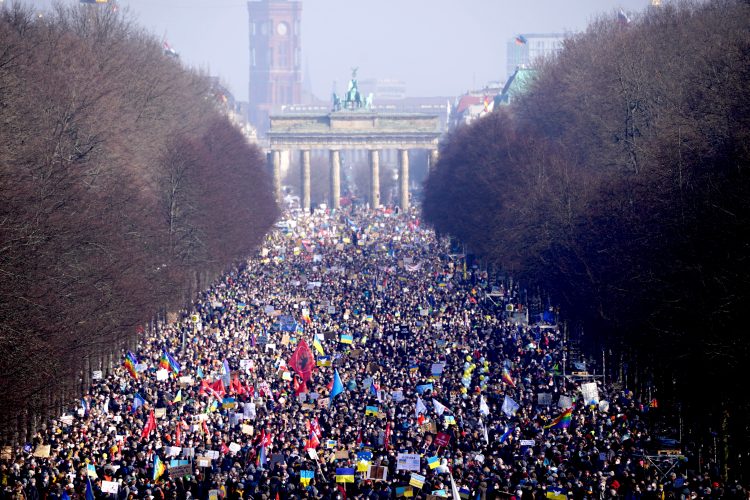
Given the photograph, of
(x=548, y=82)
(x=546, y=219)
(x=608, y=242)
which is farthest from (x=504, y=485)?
(x=548, y=82)

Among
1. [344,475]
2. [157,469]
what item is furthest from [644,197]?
[157,469]

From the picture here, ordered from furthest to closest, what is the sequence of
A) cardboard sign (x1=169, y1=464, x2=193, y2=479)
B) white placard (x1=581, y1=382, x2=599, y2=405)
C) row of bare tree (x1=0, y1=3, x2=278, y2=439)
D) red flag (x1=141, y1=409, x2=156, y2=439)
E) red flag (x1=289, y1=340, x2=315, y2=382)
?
red flag (x1=289, y1=340, x2=315, y2=382) < white placard (x1=581, y1=382, x2=599, y2=405) < row of bare tree (x1=0, y1=3, x2=278, y2=439) < red flag (x1=141, y1=409, x2=156, y2=439) < cardboard sign (x1=169, y1=464, x2=193, y2=479)

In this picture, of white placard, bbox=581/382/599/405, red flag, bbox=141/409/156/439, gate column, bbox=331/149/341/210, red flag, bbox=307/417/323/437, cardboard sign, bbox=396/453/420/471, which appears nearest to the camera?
cardboard sign, bbox=396/453/420/471

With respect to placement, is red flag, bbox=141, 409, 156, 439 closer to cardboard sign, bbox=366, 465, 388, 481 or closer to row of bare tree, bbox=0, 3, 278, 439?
row of bare tree, bbox=0, 3, 278, 439

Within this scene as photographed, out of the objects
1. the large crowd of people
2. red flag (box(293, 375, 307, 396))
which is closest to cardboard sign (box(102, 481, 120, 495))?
the large crowd of people

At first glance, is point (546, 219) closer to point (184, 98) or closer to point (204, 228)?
point (204, 228)

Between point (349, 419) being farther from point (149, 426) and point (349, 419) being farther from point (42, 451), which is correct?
point (42, 451)

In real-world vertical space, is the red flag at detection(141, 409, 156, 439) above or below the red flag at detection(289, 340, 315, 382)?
below
